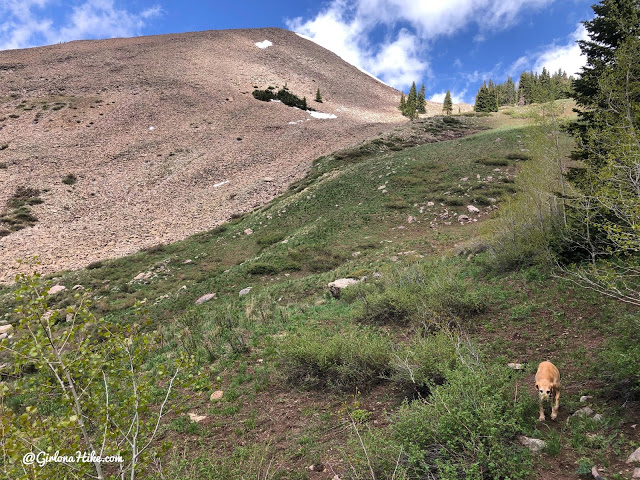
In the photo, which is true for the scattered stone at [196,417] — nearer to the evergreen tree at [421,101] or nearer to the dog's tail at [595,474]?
the dog's tail at [595,474]

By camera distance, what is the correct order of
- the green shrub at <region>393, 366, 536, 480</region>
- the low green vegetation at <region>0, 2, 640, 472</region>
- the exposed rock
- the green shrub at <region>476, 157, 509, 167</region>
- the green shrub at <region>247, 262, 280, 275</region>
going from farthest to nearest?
the green shrub at <region>476, 157, 509, 167</region> → the exposed rock → the green shrub at <region>247, 262, 280, 275</region> → the green shrub at <region>393, 366, 536, 480</region> → the low green vegetation at <region>0, 2, 640, 472</region>

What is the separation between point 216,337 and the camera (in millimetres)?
10414

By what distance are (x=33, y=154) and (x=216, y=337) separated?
37061 millimetres

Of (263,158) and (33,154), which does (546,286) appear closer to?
(263,158)

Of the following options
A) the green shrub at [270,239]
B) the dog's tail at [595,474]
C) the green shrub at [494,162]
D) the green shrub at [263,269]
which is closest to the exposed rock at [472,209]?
the green shrub at [494,162]

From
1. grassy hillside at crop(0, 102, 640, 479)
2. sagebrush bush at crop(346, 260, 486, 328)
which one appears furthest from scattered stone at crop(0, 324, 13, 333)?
sagebrush bush at crop(346, 260, 486, 328)

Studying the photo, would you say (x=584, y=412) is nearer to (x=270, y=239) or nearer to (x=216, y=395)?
(x=216, y=395)

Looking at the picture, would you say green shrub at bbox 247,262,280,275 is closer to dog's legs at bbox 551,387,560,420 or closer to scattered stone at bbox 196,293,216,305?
scattered stone at bbox 196,293,216,305

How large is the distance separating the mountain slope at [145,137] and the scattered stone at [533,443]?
25.4m

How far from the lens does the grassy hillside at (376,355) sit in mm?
4090

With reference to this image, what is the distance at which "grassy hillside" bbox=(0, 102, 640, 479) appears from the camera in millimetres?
4090

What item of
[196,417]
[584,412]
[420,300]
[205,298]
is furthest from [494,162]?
[196,417]

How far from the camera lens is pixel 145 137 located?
39.2 metres

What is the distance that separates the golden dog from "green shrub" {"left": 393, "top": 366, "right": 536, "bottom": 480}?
0.22 meters
